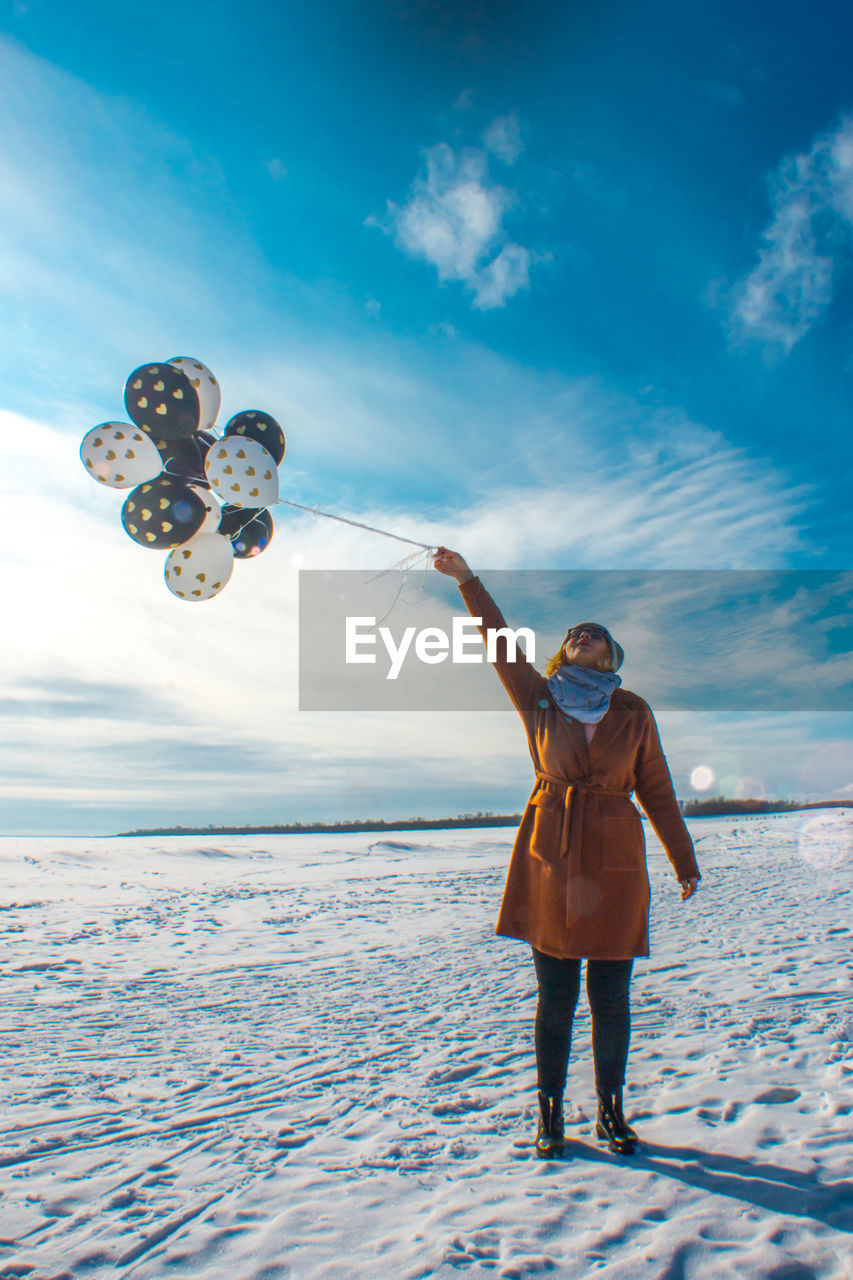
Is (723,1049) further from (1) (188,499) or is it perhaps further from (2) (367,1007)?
(1) (188,499)

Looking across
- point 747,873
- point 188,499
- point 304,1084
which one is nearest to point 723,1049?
point 304,1084

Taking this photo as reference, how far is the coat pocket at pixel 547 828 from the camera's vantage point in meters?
2.66

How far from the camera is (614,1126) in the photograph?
2.51m

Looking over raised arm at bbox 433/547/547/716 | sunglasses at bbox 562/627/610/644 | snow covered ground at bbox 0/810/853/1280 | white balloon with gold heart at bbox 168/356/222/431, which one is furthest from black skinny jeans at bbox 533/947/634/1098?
white balloon with gold heart at bbox 168/356/222/431

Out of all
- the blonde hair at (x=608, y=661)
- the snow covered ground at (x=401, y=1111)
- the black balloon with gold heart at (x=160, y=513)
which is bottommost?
the snow covered ground at (x=401, y=1111)

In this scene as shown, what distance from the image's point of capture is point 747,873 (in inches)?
437

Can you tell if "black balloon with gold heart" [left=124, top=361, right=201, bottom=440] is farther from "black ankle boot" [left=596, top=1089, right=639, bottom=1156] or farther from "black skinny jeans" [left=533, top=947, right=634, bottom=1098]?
"black ankle boot" [left=596, top=1089, right=639, bottom=1156]

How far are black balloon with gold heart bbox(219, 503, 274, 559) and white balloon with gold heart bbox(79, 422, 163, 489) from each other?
1.79 feet

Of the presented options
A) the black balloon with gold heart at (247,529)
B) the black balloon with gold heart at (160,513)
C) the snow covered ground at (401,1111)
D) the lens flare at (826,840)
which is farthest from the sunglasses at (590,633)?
the lens flare at (826,840)

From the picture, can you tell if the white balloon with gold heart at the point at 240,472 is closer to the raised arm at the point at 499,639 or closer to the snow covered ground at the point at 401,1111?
the raised arm at the point at 499,639

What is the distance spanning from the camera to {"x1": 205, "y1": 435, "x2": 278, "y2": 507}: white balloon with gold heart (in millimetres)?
3979

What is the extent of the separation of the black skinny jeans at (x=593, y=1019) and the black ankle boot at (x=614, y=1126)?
1.1 inches

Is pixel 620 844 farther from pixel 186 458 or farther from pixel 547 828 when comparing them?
pixel 186 458

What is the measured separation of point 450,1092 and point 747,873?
379 inches
